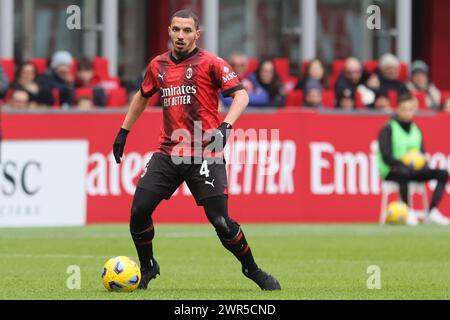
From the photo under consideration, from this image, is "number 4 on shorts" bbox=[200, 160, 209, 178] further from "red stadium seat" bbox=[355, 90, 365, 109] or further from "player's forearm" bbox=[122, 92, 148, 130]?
"red stadium seat" bbox=[355, 90, 365, 109]

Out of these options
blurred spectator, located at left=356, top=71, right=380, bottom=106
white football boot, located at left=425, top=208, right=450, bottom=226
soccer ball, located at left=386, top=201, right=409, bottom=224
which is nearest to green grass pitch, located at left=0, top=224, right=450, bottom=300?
soccer ball, located at left=386, top=201, right=409, bottom=224

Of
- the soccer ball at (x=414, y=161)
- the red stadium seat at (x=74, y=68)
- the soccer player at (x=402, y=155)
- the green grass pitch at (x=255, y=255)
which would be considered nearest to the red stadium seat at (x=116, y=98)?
the red stadium seat at (x=74, y=68)

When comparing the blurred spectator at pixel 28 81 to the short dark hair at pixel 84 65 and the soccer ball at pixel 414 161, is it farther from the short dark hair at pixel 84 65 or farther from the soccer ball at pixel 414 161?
the soccer ball at pixel 414 161

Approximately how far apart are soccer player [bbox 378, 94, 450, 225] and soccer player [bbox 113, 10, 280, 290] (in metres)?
8.61

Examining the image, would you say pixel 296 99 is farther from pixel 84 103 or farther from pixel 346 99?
pixel 84 103

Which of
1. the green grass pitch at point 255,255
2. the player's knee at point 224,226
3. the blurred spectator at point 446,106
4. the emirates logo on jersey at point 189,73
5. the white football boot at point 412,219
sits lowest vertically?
the white football boot at point 412,219

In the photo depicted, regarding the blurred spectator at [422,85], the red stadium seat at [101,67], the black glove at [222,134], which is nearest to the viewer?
the black glove at [222,134]

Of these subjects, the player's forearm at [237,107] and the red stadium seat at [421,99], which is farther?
the red stadium seat at [421,99]

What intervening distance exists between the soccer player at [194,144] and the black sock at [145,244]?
57 millimetres

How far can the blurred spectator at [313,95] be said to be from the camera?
20.9 metres

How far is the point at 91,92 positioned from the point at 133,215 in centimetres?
949

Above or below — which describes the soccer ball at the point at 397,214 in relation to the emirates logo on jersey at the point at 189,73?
below

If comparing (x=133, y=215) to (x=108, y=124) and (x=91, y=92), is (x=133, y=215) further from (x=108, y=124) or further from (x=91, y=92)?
(x=91, y=92)
